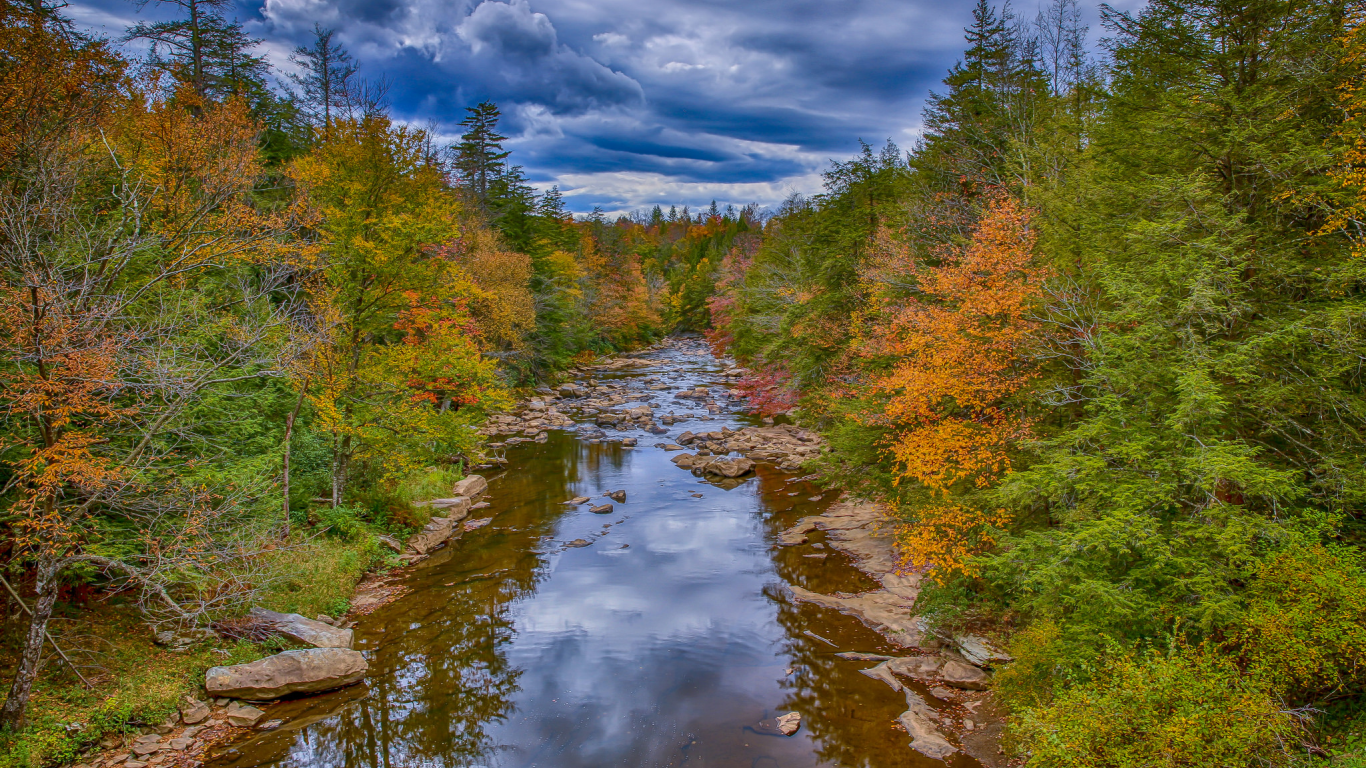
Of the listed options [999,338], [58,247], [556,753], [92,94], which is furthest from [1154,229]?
[92,94]

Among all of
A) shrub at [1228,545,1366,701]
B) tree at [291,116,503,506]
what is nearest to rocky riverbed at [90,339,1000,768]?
tree at [291,116,503,506]

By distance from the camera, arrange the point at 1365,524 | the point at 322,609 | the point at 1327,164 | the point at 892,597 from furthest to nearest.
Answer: the point at 892,597, the point at 322,609, the point at 1327,164, the point at 1365,524

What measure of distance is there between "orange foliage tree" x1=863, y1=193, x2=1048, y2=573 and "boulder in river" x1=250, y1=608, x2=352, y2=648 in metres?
11.4

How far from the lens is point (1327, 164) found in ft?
25.8

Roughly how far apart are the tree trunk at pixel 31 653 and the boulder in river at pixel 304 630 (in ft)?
11.3

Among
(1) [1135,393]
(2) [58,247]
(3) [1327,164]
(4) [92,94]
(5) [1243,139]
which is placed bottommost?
(1) [1135,393]

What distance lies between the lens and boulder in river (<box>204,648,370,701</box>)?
9.63 meters

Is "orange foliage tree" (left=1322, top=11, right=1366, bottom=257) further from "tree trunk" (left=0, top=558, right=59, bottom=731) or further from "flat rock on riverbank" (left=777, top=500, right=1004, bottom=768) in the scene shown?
"tree trunk" (left=0, top=558, right=59, bottom=731)

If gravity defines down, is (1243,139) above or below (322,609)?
above

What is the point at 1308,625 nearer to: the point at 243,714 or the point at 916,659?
the point at 916,659

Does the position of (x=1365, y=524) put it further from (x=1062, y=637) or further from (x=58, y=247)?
(x=58, y=247)

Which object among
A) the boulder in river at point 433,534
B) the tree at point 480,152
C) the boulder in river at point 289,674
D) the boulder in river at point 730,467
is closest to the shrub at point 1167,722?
the boulder in river at point 289,674

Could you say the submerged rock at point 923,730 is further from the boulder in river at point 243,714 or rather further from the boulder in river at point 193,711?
the boulder in river at point 193,711

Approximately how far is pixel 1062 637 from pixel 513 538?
14.5 m
